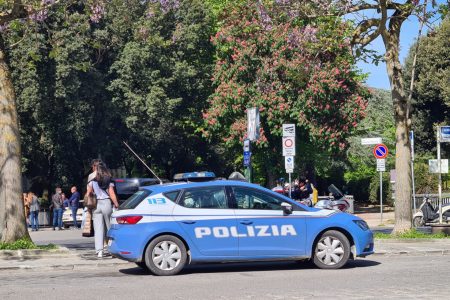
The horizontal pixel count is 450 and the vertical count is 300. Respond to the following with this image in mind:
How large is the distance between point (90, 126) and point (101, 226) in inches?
942

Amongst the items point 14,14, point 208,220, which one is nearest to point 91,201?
point 208,220

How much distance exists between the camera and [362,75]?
49.5 m

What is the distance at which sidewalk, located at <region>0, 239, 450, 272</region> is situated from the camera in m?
14.5

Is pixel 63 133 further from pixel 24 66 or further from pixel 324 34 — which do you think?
pixel 324 34

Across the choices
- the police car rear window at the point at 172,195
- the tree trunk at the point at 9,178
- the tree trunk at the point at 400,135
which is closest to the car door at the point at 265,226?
the police car rear window at the point at 172,195

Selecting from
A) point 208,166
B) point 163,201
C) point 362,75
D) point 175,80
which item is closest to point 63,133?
point 175,80

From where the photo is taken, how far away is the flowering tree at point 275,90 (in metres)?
36.2

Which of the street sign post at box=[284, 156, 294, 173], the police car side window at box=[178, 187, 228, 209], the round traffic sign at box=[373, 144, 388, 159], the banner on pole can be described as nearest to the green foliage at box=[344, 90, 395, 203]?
the round traffic sign at box=[373, 144, 388, 159]

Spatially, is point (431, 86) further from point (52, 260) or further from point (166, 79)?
point (52, 260)

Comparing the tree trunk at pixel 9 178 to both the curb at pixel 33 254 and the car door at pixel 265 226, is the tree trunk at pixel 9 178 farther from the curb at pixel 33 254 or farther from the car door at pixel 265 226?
the car door at pixel 265 226

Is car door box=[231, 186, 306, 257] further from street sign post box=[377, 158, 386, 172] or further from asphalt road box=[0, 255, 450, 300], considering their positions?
street sign post box=[377, 158, 386, 172]

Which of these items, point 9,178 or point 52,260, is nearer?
point 52,260

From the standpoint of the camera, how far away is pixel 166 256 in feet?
41.9

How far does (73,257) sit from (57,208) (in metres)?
16.7
